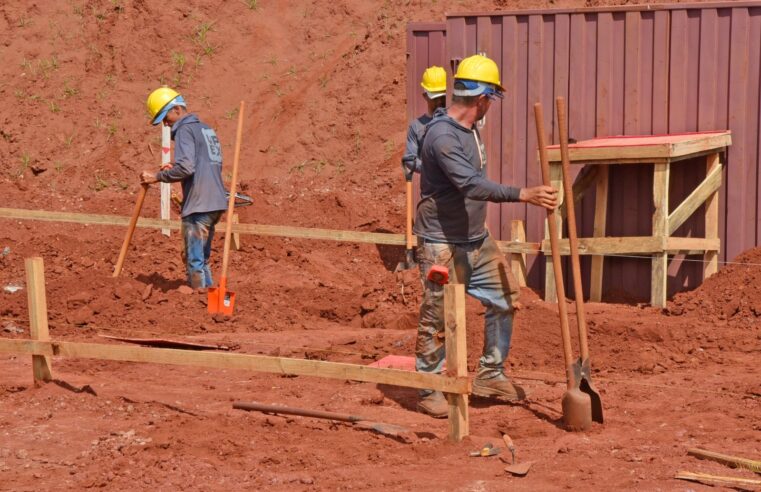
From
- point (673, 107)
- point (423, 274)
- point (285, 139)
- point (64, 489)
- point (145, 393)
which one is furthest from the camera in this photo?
point (285, 139)

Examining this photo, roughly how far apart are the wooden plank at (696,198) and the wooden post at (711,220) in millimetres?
35

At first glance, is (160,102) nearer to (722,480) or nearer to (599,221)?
(599,221)

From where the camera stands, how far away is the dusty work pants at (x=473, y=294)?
8156mm

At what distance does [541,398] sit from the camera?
8672mm

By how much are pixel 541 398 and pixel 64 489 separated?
341cm

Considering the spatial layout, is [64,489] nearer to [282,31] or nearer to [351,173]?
[351,173]

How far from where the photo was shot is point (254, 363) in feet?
25.4

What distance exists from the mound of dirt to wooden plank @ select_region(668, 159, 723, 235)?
63cm

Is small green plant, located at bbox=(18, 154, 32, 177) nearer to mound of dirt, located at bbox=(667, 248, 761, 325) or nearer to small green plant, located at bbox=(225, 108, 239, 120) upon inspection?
small green plant, located at bbox=(225, 108, 239, 120)

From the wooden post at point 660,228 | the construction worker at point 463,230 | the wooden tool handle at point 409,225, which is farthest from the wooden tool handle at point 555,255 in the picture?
the wooden tool handle at point 409,225

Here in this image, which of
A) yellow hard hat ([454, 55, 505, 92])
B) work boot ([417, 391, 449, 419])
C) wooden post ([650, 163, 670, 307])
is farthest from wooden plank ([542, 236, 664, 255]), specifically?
yellow hard hat ([454, 55, 505, 92])

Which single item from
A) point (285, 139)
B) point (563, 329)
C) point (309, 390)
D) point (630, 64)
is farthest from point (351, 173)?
point (563, 329)

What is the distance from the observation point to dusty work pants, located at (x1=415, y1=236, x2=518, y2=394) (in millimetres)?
8156

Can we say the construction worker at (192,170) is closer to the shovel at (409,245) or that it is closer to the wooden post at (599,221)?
the shovel at (409,245)
